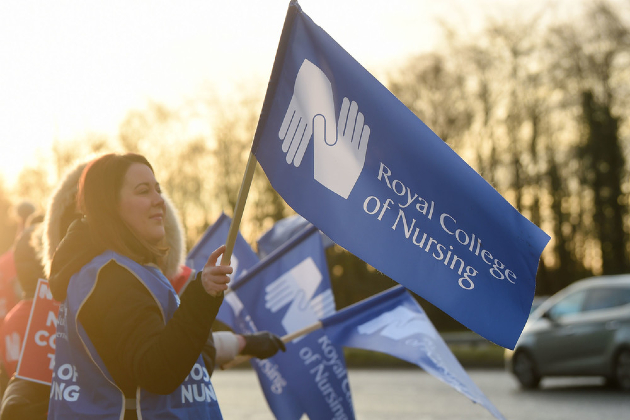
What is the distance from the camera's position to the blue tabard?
2.06m

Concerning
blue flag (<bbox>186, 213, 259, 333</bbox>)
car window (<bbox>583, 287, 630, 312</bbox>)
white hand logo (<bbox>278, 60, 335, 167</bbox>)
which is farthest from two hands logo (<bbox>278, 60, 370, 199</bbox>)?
car window (<bbox>583, 287, 630, 312</bbox>)

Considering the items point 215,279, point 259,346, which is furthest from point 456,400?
point 215,279

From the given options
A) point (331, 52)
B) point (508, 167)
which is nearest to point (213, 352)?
point (331, 52)

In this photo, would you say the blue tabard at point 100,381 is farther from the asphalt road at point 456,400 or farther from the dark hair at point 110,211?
the asphalt road at point 456,400

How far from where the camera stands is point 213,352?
249 centimetres

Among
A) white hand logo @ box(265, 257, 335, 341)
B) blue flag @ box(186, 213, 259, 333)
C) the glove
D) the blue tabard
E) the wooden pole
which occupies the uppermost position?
blue flag @ box(186, 213, 259, 333)

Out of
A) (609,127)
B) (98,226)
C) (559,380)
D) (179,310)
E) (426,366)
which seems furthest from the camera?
(609,127)

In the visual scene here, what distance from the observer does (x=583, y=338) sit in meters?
11.8

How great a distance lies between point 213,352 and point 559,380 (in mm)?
12627

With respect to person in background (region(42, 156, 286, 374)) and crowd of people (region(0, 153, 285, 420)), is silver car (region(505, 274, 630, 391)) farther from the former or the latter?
crowd of people (region(0, 153, 285, 420))

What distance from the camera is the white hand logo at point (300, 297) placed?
14.3 ft

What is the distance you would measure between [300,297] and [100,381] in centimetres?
235

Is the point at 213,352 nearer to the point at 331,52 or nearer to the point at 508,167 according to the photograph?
the point at 331,52

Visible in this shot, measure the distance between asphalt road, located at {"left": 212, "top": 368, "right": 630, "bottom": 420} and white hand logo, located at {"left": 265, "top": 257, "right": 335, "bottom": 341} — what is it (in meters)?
5.64
